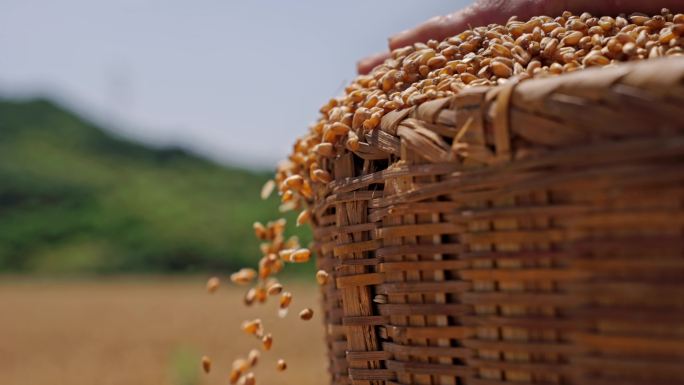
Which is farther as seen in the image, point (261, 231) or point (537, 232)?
point (261, 231)

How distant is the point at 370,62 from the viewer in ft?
3.73

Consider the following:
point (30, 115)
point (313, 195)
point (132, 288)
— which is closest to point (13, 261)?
point (132, 288)

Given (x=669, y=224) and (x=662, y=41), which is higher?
(x=662, y=41)

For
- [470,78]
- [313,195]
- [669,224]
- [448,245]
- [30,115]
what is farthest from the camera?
[30,115]

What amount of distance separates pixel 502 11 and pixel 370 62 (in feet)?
0.71

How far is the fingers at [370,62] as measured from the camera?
1125 millimetres

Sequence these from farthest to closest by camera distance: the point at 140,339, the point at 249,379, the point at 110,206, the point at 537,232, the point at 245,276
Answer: the point at 110,206 < the point at 140,339 < the point at 245,276 < the point at 249,379 < the point at 537,232

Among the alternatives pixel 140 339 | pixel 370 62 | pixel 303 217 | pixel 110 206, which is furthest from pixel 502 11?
pixel 110 206

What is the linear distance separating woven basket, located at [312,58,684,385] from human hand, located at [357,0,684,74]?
33cm

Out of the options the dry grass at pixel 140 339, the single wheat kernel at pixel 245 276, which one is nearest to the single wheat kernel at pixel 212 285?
the single wheat kernel at pixel 245 276

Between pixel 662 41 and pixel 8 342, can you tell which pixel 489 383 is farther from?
pixel 8 342

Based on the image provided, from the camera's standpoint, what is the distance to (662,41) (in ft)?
2.52

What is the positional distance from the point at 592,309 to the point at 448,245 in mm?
142

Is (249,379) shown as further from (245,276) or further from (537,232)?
(537,232)
